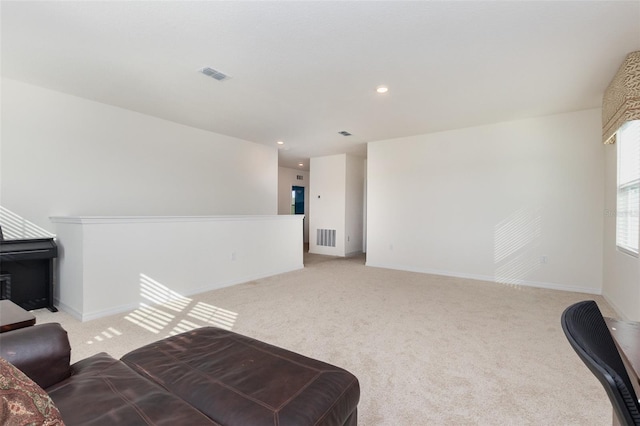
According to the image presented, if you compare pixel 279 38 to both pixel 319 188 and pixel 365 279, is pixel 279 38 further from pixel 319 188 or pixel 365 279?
pixel 319 188

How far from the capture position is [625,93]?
2643 mm

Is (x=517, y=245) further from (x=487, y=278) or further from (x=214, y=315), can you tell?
(x=214, y=315)

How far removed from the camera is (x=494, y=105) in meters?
3.86

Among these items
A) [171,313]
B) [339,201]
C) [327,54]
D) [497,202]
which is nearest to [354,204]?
[339,201]

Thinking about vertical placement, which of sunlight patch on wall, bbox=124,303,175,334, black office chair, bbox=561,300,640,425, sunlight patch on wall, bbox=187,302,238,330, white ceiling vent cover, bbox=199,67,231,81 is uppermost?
white ceiling vent cover, bbox=199,67,231,81

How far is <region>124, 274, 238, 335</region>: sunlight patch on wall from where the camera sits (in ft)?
9.24

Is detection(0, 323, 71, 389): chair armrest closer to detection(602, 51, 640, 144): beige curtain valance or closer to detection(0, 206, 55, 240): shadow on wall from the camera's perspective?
detection(0, 206, 55, 240): shadow on wall

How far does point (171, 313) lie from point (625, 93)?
198 inches

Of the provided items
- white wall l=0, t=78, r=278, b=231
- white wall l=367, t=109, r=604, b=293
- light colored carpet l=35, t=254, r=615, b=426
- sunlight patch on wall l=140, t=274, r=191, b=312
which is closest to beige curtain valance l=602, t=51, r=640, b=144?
white wall l=367, t=109, r=604, b=293

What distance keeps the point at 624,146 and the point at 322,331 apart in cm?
397

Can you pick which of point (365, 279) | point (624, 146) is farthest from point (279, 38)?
point (624, 146)

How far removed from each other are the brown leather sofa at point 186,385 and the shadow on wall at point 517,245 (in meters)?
4.42

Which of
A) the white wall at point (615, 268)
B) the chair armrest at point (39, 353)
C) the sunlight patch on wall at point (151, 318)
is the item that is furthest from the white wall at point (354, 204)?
the chair armrest at point (39, 353)

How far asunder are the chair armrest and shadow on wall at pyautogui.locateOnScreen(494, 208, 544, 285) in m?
5.31
